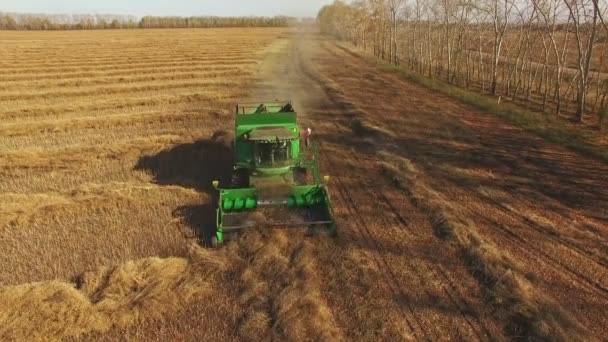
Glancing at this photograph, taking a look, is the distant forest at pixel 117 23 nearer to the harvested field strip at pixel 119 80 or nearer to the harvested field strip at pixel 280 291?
the harvested field strip at pixel 119 80

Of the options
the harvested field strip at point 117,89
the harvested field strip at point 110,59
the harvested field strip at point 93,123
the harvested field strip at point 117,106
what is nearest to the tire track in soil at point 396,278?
the harvested field strip at point 93,123

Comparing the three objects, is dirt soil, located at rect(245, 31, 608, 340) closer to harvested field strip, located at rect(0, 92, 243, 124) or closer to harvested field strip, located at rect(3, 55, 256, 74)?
Result: harvested field strip, located at rect(0, 92, 243, 124)

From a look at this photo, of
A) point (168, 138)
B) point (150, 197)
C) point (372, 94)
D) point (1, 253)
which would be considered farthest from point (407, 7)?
point (1, 253)

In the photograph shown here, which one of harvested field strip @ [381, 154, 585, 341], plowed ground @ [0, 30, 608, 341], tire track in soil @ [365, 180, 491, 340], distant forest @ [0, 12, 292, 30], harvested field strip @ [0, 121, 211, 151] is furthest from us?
distant forest @ [0, 12, 292, 30]

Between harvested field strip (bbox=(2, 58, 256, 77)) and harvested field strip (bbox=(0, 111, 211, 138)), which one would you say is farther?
harvested field strip (bbox=(2, 58, 256, 77))

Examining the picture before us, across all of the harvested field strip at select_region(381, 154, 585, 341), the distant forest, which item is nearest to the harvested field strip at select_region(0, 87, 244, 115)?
the harvested field strip at select_region(381, 154, 585, 341)

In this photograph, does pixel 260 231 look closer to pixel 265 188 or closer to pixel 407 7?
pixel 265 188
